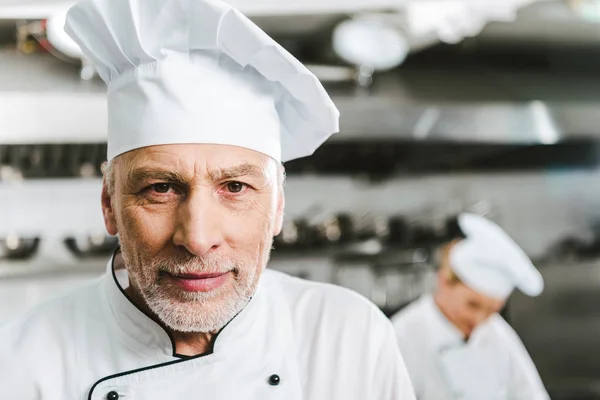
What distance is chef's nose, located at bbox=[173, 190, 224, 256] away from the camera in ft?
3.21

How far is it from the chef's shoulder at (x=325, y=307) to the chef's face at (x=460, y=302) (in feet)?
3.12

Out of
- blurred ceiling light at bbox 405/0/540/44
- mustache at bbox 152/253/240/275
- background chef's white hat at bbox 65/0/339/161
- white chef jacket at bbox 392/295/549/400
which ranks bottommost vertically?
white chef jacket at bbox 392/295/549/400

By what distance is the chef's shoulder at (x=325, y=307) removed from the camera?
4.10ft

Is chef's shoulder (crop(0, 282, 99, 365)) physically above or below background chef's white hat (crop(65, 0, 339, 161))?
below

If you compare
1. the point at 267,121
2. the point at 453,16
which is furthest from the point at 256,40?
the point at 453,16

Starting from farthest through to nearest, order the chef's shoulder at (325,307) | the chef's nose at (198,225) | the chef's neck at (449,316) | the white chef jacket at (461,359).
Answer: the chef's neck at (449,316), the white chef jacket at (461,359), the chef's shoulder at (325,307), the chef's nose at (198,225)

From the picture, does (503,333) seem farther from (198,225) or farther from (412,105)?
(198,225)

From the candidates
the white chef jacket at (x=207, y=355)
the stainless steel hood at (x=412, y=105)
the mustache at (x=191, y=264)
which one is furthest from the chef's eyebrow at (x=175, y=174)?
the stainless steel hood at (x=412, y=105)

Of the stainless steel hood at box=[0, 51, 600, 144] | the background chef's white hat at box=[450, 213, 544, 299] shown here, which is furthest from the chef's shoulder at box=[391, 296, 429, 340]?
the stainless steel hood at box=[0, 51, 600, 144]

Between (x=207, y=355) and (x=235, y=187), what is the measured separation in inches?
13.3

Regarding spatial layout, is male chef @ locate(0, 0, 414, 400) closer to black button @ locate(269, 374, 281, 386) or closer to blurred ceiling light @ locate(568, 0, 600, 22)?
black button @ locate(269, 374, 281, 386)

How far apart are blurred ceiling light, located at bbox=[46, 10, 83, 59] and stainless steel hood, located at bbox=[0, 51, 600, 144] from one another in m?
0.07

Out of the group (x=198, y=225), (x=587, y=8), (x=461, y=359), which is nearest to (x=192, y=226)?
(x=198, y=225)

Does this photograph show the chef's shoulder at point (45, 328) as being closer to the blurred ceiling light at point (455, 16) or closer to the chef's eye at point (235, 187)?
the chef's eye at point (235, 187)
